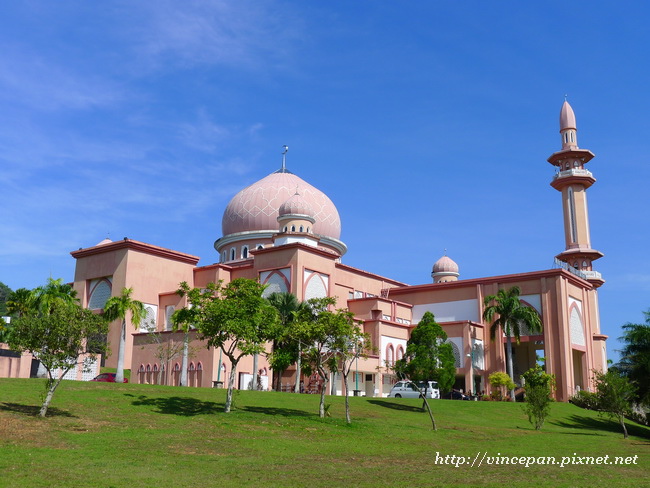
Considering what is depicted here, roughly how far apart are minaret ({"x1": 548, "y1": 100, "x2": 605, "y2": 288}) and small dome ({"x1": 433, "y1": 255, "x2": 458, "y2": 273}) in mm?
12966

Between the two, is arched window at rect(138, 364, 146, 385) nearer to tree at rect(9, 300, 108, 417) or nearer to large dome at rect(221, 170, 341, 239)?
large dome at rect(221, 170, 341, 239)

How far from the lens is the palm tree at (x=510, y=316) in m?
49.0

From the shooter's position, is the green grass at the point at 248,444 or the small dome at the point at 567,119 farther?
the small dome at the point at 567,119

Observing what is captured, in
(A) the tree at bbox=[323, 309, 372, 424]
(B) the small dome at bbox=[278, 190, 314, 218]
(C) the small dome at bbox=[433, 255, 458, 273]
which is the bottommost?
(A) the tree at bbox=[323, 309, 372, 424]

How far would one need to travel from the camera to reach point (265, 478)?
14.8 metres

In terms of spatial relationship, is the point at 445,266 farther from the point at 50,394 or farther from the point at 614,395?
the point at 50,394

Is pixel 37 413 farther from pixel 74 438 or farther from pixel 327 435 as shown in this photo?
pixel 327 435

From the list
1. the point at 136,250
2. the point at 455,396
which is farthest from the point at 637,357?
the point at 136,250

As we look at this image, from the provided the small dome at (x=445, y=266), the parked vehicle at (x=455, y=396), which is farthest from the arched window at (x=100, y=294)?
the small dome at (x=445, y=266)

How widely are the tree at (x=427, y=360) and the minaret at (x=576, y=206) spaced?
83.9 feet

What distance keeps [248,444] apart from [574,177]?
47.3 metres

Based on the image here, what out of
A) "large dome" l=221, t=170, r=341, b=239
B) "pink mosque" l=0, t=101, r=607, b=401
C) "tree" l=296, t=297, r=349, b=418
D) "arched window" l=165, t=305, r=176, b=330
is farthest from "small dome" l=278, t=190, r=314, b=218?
"tree" l=296, t=297, r=349, b=418

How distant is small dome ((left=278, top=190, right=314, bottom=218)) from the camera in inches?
2244

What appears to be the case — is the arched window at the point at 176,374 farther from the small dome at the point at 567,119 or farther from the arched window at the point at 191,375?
the small dome at the point at 567,119
